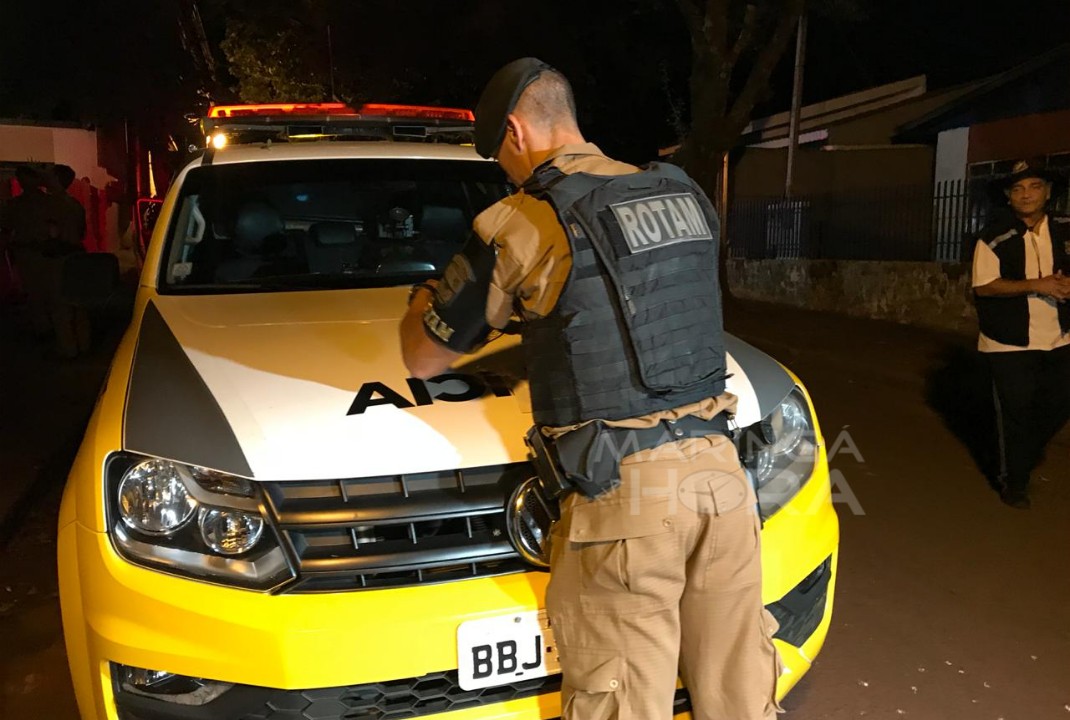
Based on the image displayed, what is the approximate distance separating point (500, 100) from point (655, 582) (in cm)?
97

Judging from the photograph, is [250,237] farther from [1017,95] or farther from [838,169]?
[838,169]

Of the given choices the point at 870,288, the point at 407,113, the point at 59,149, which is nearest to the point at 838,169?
the point at 870,288

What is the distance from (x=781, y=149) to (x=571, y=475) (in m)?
16.8

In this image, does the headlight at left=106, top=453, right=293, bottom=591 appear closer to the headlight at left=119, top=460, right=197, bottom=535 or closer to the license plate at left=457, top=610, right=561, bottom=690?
the headlight at left=119, top=460, right=197, bottom=535

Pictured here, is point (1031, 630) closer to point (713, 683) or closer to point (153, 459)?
point (713, 683)

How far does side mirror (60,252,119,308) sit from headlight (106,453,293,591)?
135 cm

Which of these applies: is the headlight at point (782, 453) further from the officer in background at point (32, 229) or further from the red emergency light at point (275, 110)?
the officer in background at point (32, 229)

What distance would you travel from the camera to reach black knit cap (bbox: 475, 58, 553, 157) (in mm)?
1794

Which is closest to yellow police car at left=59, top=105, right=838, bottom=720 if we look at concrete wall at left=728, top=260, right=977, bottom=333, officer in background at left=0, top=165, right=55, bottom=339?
officer in background at left=0, top=165, right=55, bottom=339

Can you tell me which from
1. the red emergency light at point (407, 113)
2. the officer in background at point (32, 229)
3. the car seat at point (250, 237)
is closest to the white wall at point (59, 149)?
the officer in background at point (32, 229)

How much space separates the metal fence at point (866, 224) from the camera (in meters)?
10.4

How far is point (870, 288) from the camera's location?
36.4 feet

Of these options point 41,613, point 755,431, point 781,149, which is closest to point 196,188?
point 41,613

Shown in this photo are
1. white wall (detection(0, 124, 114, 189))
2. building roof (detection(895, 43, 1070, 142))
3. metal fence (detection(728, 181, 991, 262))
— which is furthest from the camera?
white wall (detection(0, 124, 114, 189))
